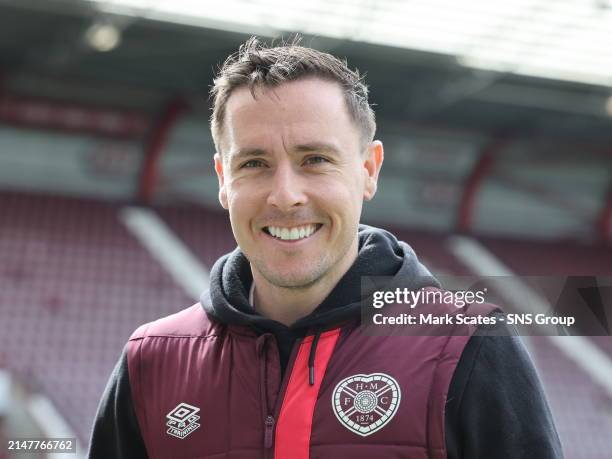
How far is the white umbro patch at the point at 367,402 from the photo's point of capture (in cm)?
177

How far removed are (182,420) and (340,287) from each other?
45cm

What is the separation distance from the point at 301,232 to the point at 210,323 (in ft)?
1.12

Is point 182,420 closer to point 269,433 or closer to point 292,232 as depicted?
point 269,433

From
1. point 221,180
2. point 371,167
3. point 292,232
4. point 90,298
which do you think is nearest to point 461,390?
point 292,232

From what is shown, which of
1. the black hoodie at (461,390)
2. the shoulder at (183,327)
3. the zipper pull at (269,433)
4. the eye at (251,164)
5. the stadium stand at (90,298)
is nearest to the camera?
the black hoodie at (461,390)

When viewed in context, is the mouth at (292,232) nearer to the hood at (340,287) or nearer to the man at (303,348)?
the man at (303,348)

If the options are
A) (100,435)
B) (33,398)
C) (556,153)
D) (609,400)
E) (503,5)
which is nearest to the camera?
(100,435)

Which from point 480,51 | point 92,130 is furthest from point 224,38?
point 480,51

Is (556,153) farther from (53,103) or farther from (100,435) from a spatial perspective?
(100,435)

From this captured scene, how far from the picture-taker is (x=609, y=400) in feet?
36.5

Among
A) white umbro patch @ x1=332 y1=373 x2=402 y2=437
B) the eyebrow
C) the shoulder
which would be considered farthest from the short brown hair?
white umbro patch @ x1=332 y1=373 x2=402 y2=437

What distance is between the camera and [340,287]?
1950 mm

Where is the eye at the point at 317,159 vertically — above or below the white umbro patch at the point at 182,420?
above

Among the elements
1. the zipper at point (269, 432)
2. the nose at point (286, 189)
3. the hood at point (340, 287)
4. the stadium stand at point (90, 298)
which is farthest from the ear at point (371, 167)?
the stadium stand at point (90, 298)
